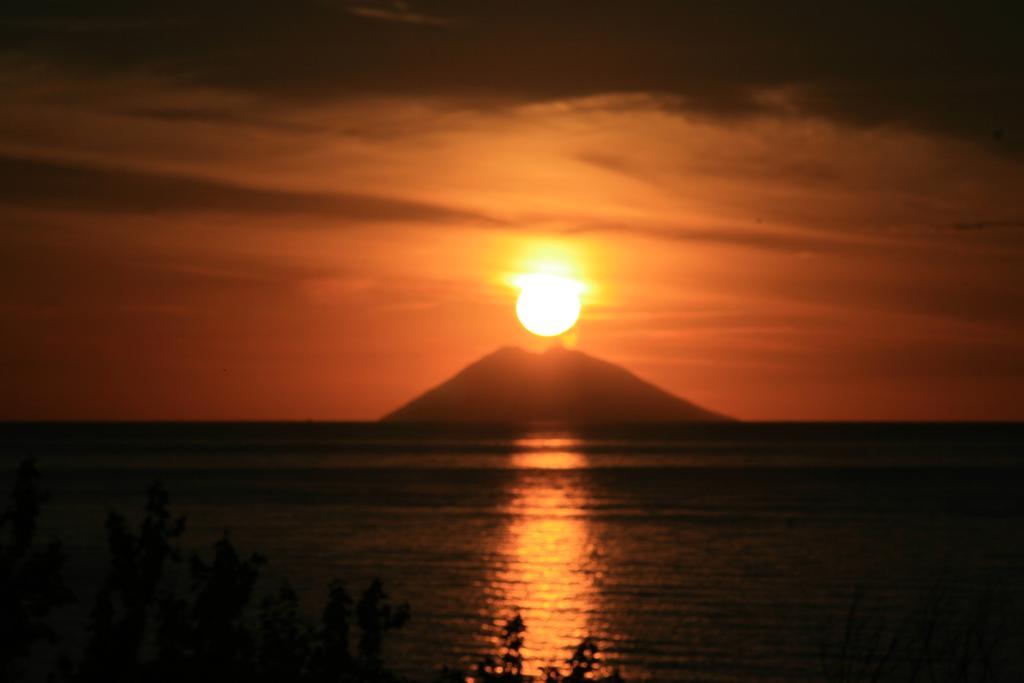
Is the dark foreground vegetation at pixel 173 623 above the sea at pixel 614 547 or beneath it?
beneath

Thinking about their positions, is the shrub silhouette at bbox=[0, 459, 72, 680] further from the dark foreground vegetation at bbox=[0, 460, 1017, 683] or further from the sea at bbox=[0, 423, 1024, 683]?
the sea at bbox=[0, 423, 1024, 683]

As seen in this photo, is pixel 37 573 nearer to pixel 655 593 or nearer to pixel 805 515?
pixel 655 593

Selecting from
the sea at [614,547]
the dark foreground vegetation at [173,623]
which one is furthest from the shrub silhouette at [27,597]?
the sea at [614,547]

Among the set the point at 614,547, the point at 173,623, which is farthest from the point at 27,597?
the point at 614,547

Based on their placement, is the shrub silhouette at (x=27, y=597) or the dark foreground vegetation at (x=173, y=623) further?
the dark foreground vegetation at (x=173, y=623)

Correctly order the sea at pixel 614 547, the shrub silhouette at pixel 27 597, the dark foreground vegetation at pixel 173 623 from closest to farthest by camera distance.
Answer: the shrub silhouette at pixel 27 597
the dark foreground vegetation at pixel 173 623
the sea at pixel 614 547

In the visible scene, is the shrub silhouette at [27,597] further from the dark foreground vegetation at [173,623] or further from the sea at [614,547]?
the sea at [614,547]

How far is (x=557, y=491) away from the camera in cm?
8931

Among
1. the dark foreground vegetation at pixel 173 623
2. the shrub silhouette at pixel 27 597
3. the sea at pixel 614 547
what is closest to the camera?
the shrub silhouette at pixel 27 597

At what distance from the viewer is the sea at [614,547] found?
93.3ft

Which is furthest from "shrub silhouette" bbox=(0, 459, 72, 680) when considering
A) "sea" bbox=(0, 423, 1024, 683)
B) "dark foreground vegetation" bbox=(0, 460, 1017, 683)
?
"sea" bbox=(0, 423, 1024, 683)

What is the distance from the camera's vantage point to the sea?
28.4 meters

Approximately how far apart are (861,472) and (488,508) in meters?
56.1

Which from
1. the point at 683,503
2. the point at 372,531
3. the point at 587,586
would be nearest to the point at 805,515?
the point at 683,503
